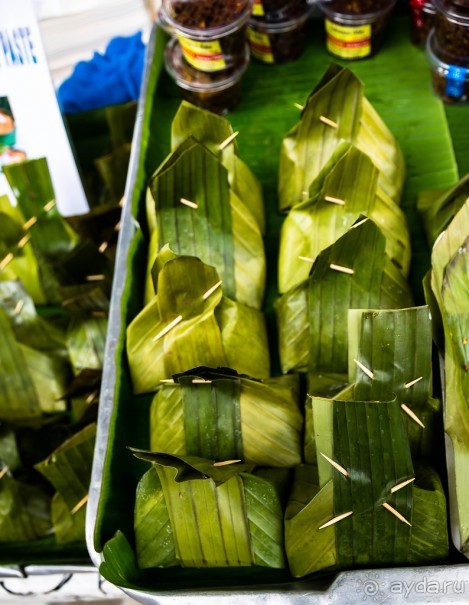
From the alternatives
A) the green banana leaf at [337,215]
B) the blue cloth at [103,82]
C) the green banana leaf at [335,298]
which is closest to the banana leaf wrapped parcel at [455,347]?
the green banana leaf at [335,298]

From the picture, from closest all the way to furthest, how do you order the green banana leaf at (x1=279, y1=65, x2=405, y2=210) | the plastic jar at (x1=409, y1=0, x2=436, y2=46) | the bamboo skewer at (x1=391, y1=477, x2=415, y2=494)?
the bamboo skewer at (x1=391, y1=477, x2=415, y2=494)
the green banana leaf at (x1=279, y1=65, x2=405, y2=210)
the plastic jar at (x1=409, y1=0, x2=436, y2=46)

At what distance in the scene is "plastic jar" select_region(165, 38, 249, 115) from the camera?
1834 mm

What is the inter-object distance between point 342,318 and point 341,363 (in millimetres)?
87

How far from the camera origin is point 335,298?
1.41m

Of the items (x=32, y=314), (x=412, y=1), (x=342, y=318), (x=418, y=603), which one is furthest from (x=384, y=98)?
(x=418, y=603)

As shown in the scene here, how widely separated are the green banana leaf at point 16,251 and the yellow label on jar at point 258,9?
2.46ft

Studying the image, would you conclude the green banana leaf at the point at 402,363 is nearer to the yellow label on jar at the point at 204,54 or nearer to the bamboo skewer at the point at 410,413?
the bamboo skewer at the point at 410,413

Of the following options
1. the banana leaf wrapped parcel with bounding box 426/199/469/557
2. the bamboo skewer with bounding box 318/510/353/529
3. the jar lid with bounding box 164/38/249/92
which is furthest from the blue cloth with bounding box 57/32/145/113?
the bamboo skewer with bounding box 318/510/353/529

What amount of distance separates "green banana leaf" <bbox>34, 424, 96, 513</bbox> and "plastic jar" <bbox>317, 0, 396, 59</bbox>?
3.71 ft

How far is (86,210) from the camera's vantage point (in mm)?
1934

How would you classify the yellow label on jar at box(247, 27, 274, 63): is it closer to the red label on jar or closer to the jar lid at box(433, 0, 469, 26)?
the red label on jar

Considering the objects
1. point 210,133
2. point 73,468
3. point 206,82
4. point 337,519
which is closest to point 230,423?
point 337,519

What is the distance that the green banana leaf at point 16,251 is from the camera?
1.75 meters

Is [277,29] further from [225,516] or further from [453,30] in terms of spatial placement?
[225,516]
